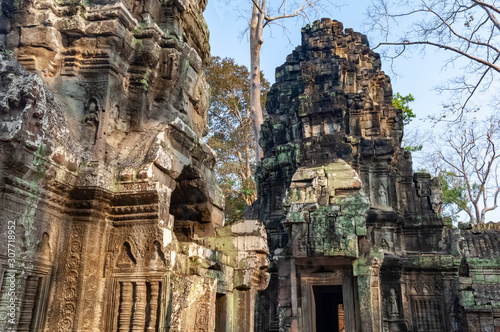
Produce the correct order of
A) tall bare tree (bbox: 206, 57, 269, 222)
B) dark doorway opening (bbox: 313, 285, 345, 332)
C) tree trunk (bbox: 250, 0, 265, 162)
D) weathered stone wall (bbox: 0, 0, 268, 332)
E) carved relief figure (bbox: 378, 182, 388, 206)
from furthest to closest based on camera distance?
tall bare tree (bbox: 206, 57, 269, 222) → tree trunk (bbox: 250, 0, 265, 162) → carved relief figure (bbox: 378, 182, 388, 206) → dark doorway opening (bbox: 313, 285, 345, 332) → weathered stone wall (bbox: 0, 0, 268, 332)

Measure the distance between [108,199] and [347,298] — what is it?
6467 mm

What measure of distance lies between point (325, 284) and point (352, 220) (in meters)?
1.48

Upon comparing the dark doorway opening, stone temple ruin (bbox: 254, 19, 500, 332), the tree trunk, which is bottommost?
the dark doorway opening

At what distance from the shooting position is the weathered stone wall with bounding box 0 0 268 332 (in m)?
3.04

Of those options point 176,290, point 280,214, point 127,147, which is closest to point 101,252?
point 176,290

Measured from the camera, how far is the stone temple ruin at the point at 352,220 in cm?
881

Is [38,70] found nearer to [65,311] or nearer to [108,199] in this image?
[108,199]

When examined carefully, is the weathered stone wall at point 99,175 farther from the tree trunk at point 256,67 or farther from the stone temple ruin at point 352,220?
the tree trunk at point 256,67

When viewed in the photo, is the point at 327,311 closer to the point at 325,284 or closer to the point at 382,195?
the point at 325,284

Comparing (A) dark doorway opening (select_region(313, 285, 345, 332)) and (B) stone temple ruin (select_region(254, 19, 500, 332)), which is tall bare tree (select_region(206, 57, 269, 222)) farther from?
(A) dark doorway opening (select_region(313, 285, 345, 332))

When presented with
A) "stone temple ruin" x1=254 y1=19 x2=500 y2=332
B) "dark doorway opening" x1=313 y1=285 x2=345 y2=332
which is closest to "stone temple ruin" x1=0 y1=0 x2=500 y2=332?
"stone temple ruin" x1=254 y1=19 x2=500 y2=332

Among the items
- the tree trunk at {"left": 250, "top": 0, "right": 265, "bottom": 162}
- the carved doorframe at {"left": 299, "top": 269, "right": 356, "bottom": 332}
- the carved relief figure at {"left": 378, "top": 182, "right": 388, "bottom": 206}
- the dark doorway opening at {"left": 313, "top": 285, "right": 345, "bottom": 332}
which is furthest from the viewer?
the tree trunk at {"left": 250, "top": 0, "right": 265, "bottom": 162}

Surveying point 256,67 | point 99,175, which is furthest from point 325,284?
point 256,67

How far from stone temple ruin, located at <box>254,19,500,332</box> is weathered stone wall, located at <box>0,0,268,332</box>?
453 centimetres
